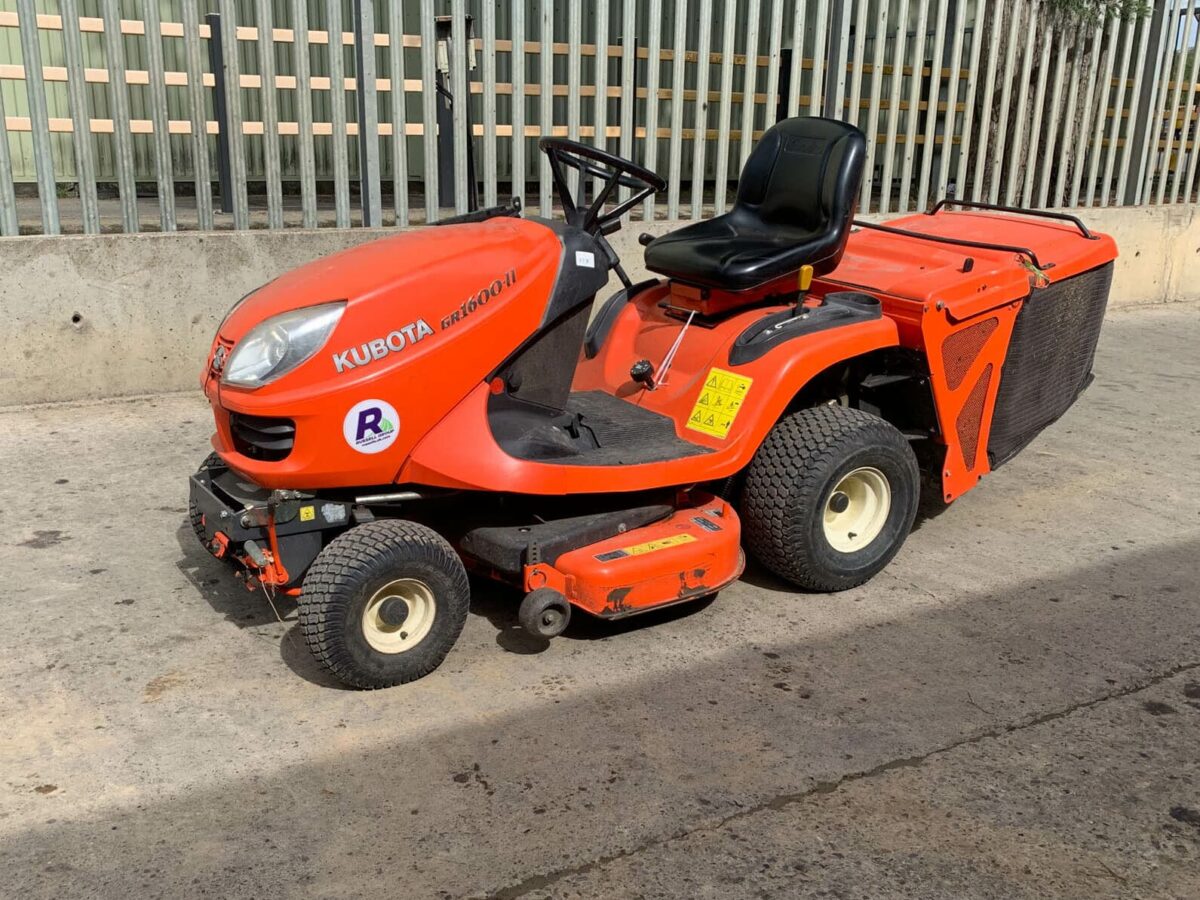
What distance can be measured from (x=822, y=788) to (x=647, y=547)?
3.04 ft

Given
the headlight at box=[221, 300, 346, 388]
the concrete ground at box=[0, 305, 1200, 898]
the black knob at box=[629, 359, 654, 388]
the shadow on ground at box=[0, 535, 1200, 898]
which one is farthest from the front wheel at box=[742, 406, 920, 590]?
the headlight at box=[221, 300, 346, 388]

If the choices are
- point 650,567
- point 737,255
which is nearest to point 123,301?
point 737,255

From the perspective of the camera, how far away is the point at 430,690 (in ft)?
10.4

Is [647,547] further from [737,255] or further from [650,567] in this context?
[737,255]

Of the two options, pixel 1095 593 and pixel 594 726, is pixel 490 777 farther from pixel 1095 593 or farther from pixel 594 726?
pixel 1095 593

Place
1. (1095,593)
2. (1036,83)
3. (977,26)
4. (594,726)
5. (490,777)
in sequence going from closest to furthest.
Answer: (490,777), (594,726), (1095,593), (977,26), (1036,83)

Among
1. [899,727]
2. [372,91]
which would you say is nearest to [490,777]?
[899,727]

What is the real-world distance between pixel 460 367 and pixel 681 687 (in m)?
1.07

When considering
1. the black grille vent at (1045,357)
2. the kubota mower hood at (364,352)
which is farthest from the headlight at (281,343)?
the black grille vent at (1045,357)

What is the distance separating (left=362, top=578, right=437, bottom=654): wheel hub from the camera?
310 cm

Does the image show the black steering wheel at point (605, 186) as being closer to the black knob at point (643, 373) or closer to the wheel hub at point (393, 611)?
the black knob at point (643, 373)

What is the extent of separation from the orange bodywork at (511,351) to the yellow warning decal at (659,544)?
164mm

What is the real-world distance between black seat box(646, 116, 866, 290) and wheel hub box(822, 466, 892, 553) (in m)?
0.75

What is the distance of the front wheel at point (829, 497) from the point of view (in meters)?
3.70
